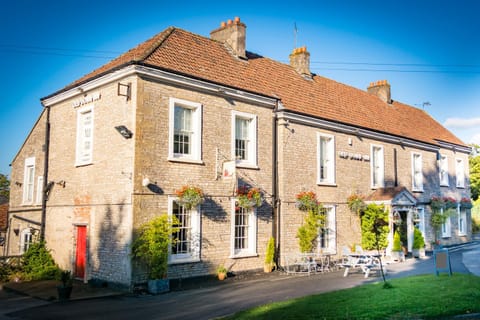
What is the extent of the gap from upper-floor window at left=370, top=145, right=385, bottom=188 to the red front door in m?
14.8

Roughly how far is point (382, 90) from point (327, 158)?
→ 11495mm

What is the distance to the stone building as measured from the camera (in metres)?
15.6

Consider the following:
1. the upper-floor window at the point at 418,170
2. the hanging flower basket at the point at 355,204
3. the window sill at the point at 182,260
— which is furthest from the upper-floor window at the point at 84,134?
the upper-floor window at the point at 418,170

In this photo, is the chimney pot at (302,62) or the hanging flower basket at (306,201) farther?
the chimney pot at (302,62)

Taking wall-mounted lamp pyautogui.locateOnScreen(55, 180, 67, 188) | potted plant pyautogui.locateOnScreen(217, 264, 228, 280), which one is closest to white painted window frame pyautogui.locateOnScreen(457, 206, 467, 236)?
potted plant pyautogui.locateOnScreen(217, 264, 228, 280)

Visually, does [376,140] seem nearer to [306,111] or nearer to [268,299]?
[306,111]

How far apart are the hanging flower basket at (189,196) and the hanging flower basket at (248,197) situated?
1.92 m

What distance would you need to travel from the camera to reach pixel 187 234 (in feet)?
53.5

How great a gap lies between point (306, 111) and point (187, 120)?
21.4 ft

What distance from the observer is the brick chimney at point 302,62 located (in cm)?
2522

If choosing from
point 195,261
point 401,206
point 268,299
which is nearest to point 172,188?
point 195,261

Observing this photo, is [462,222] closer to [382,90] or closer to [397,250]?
[382,90]

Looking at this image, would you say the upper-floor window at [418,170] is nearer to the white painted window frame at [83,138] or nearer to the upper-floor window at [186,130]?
the upper-floor window at [186,130]

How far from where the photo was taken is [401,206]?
23281 mm
